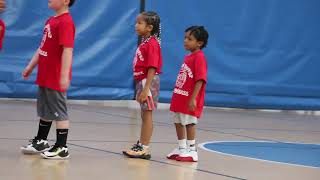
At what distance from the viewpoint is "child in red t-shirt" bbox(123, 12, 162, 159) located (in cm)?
596

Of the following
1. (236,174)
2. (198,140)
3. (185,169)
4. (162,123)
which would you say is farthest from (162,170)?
(162,123)

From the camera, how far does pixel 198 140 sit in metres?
7.74

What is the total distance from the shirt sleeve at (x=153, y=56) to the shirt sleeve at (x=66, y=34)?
0.68 metres

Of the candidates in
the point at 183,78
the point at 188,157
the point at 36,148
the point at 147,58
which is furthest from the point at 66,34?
the point at 188,157

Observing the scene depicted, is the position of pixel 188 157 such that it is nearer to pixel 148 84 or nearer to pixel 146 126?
pixel 146 126

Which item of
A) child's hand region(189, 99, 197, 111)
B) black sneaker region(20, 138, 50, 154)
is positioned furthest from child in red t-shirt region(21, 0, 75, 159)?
child's hand region(189, 99, 197, 111)

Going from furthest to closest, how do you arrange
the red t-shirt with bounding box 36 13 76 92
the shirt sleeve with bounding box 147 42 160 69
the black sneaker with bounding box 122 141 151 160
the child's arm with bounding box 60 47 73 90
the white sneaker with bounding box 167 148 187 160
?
the white sneaker with bounding box 167 148 187 160 → the black sneaker with bounding box 122 141 151 160 → the shirt sleeve with bounding box 147 42 160 69 → the red t-shirt with bounding box 36 13 76 92 → the child's arm with bounding box 60 47 73 90

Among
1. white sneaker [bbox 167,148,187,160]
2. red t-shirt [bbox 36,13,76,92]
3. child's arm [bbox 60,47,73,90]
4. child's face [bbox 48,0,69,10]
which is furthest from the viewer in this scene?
white sneaker [bbox 167,148,187,160]

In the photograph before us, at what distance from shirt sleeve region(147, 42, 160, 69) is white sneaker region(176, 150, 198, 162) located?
0.78 meters

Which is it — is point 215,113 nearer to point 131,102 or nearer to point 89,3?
point 131,102

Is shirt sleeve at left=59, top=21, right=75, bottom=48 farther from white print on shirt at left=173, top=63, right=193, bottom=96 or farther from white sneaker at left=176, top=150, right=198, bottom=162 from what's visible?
white sneaker at left=176, top=150, right=198, bottom=162

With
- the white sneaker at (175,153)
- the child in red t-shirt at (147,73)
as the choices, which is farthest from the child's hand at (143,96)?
the white sneaker at (175,153)

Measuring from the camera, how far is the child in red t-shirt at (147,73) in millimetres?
5961

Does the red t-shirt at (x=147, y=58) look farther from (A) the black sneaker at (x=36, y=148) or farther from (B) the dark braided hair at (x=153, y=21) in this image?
(A) the black sneaker at (x=36, y=148)
